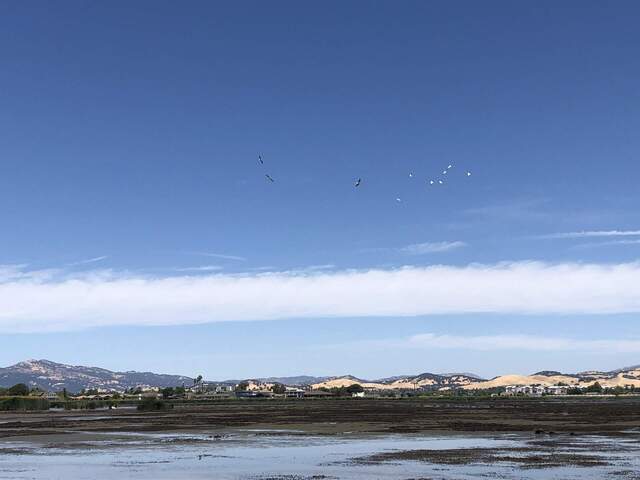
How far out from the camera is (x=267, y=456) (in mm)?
49406

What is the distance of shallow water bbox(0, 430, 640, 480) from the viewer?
130 ft

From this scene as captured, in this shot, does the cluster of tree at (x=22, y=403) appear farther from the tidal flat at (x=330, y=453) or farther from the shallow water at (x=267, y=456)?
the shallow water at (x=267, y=456)

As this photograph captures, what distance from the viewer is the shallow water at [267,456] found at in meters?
39.7

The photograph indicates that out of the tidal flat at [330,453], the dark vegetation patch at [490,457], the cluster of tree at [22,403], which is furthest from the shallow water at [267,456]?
the cluster of tree at [22,403]

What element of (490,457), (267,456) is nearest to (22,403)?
(267,456)

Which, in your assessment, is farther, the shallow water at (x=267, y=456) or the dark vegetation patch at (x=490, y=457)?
the dark vegetation patch at (x=490, y=457)

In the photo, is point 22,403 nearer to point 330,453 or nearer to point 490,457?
point 330,453

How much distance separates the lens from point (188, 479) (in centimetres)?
3831

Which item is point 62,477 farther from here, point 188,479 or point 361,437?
point 361,437

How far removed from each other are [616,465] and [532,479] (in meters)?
7.50

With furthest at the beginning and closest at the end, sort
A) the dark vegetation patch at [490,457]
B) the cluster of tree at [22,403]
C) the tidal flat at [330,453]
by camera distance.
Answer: the cluster of tree at [22,403], the dark vegetation patch at [490,457], the tidal flat at [330,453]

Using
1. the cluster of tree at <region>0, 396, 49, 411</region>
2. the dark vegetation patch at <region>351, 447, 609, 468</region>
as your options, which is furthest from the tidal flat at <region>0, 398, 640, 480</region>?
the cluster of tree at <region>0, 396, 49, 411</region>

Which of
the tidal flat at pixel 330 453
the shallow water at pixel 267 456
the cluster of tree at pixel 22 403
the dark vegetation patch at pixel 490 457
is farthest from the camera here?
the cluster of tree at pixel 22 403

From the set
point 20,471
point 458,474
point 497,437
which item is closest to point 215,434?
point 497,437
